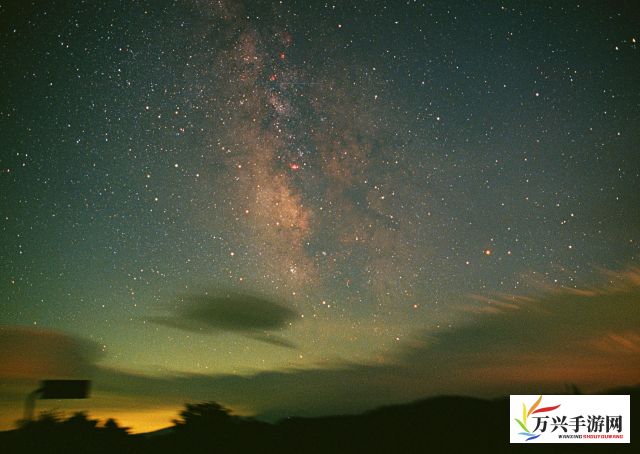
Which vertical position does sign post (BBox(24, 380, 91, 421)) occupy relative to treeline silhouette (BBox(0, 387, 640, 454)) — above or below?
above

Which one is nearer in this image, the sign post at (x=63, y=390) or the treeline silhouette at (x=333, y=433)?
the sign post at (x=63, y=390)

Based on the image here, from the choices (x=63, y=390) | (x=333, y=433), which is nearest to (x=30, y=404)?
(x=63, y=390)

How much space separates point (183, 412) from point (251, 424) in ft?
8.81
